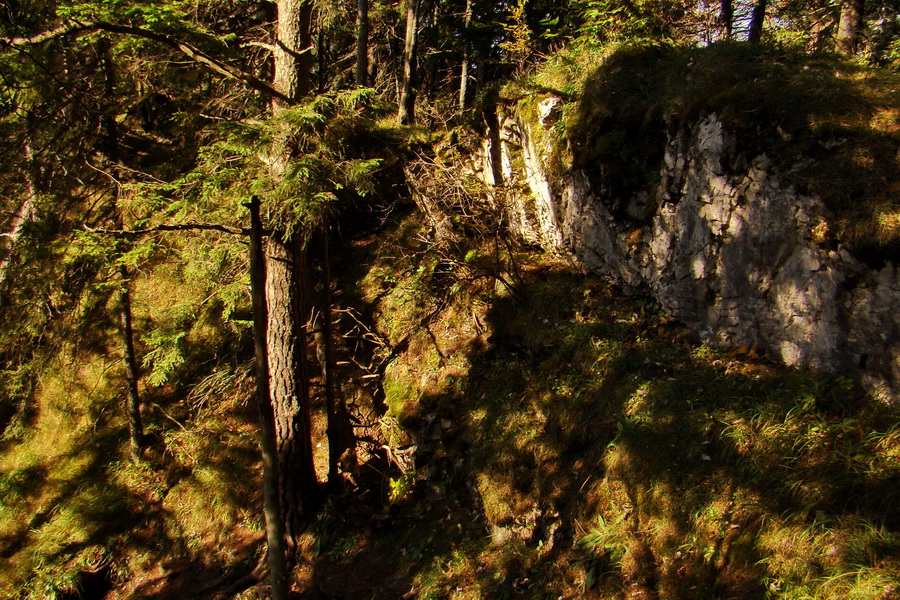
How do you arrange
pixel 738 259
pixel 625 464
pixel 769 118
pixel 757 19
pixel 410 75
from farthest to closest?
pixel 410 75, pixel 757 19, pixel 738 259, pixel 769 118, pixel 625 464

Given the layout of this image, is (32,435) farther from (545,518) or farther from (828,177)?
(828,177)

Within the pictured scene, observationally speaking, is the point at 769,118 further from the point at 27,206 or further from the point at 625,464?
the point at 27,206

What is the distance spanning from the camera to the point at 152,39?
17.7 ft

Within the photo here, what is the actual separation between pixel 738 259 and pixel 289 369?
5.47m

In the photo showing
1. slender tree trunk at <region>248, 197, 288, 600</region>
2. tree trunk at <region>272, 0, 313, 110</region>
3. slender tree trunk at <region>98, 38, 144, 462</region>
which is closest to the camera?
slender tree trunk at <region>248, 197, 288, 600</region>

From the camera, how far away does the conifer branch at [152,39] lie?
15.2 ft

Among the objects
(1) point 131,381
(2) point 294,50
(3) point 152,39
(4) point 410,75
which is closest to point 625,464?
(2) point 294,50

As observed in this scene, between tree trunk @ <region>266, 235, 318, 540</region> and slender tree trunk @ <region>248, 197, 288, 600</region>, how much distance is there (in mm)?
1650

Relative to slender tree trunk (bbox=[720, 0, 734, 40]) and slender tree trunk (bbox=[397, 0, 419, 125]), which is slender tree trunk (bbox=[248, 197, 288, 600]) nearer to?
slender tree trunk (bbox=[397, 0, 419, 125])

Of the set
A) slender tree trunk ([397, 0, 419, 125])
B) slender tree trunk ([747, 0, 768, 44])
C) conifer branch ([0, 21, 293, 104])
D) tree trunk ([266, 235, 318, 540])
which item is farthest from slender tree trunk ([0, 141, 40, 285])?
slender tree trunk ([747, 0, 768, 44])

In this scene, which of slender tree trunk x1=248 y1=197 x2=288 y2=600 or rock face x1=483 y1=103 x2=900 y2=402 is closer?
rock face x1=483 y1=103 x2=900 y2=402

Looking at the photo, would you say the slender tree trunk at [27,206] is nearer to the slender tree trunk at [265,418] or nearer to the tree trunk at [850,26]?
the slender tree trunk at [265,418]

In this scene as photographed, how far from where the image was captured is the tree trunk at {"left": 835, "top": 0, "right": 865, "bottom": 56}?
774 cm

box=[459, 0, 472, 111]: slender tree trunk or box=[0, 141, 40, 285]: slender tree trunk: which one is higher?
box=[459, 0, 472, 111]: slender tree trunk
